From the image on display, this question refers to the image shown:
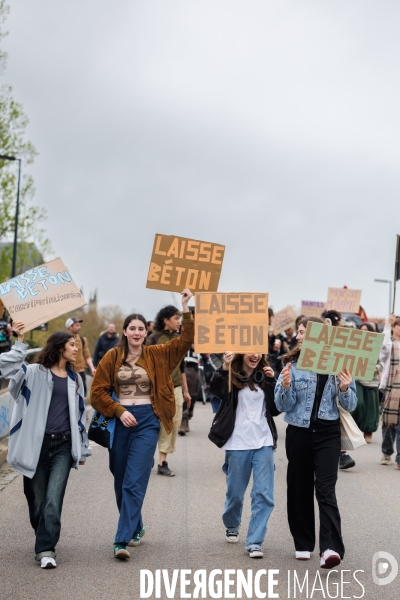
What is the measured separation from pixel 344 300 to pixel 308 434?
50.5 feet

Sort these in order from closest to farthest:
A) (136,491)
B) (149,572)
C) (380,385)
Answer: (149,572), (136,491), (380,385)

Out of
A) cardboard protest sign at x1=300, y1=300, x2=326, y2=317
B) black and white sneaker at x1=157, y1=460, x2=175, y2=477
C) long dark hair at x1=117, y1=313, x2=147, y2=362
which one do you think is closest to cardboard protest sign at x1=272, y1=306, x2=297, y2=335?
cardboard protest sign at x1=300, y1=300, x2=326, y2=317

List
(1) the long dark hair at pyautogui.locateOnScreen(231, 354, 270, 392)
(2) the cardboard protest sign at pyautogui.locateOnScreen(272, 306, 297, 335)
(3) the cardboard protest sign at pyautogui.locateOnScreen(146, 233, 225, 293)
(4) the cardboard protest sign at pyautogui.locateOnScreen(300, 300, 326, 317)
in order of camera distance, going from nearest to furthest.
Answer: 1. (1) the long dark hair at pyautogui.locateOnScreen(231, 354, 270, 392)
2. (3) the cardboard protest sign at pyautogui.locateOnScreen(146, 233, 225, 293)
3. (2) the cardboard protest sign at pyautogui.locateOnScreen(272, 306, 297, 335)
4. (4) the cardboard protest sign at pyautogui.locateOnScreen(300, 300, 326, 317)

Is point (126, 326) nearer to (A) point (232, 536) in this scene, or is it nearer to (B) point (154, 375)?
(B) point (154, 375)

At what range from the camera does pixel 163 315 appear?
11.8 m

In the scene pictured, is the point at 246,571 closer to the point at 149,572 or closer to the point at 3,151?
the point at 149,572

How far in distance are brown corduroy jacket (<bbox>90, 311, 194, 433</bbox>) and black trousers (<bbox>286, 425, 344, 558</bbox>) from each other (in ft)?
3.29

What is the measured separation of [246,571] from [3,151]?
29.3m

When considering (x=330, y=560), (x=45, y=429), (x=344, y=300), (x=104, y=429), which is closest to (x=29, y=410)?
(x=45, y=429)

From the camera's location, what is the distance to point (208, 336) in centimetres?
783

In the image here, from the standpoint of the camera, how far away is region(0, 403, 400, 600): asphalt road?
6.50 metres

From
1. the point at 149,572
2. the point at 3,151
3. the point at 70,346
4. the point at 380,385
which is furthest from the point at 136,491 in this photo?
the point at 3,151

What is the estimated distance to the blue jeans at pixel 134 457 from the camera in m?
7.39

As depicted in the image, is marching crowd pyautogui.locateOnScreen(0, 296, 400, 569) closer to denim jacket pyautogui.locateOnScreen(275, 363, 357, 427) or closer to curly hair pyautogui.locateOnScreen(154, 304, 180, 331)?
denim jacket pyautogui.locateOnScreen(275, 363, 357, 427)
